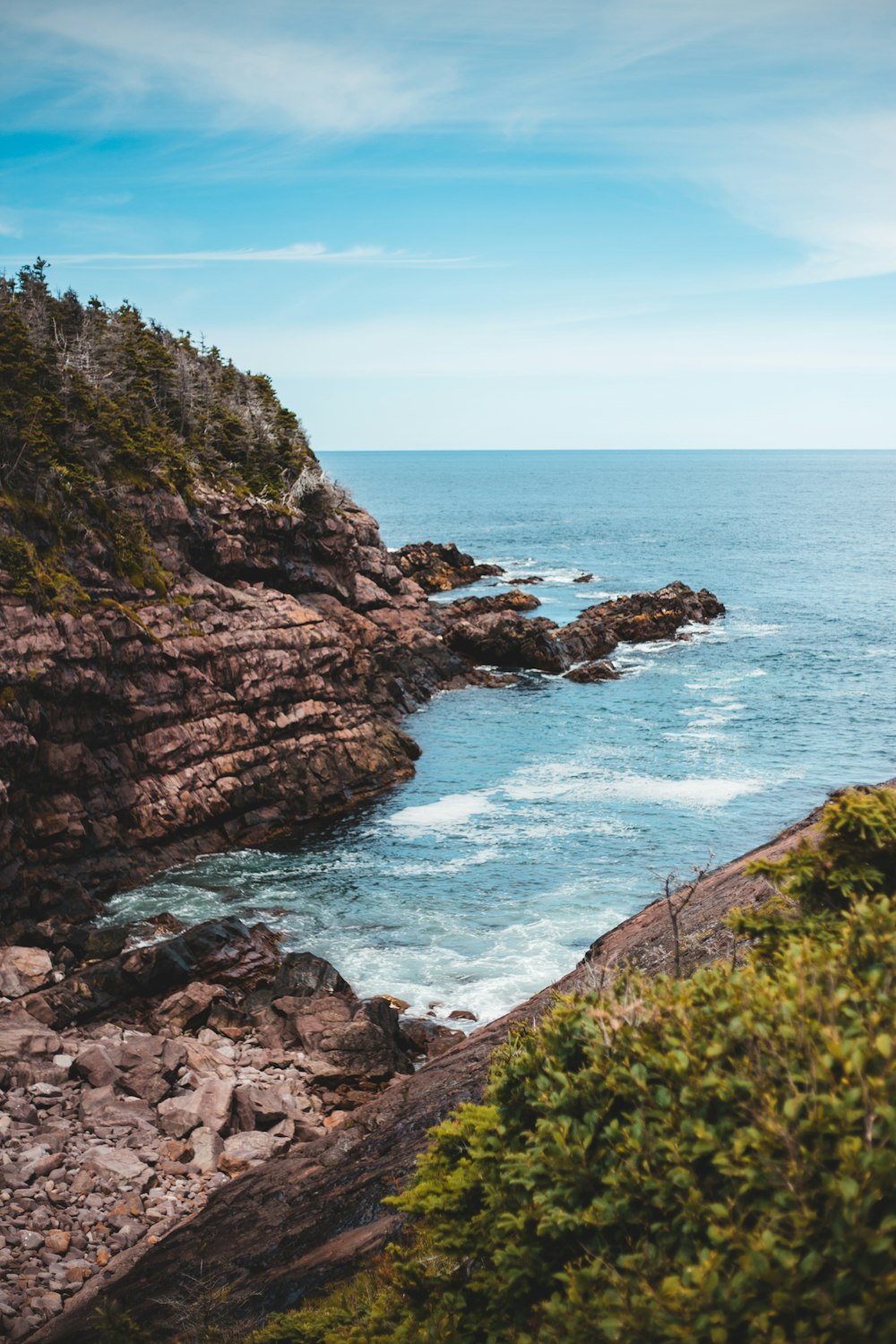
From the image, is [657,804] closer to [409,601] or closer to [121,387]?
[409,601]

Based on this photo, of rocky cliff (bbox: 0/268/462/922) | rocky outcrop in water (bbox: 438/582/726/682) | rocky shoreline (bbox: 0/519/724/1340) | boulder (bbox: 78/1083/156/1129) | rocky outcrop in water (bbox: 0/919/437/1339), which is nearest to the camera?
rocky outcrop in water (bbox: 0/919/437/1339)

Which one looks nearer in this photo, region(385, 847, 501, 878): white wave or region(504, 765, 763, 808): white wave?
region(385, 847, 501, 878): white wave

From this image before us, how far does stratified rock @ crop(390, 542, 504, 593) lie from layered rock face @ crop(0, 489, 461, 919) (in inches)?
1509

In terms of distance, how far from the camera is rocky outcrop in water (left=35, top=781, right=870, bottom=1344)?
1323cm

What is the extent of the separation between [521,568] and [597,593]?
715 inches

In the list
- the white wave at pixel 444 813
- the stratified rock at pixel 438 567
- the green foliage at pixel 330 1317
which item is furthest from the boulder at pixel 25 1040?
the stratified rock at pixel 438 567

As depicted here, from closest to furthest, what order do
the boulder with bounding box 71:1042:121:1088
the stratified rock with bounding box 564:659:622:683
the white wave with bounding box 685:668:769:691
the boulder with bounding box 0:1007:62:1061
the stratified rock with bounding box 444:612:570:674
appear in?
the boulder with bounding box 71:1042:121:1088 < the boulder with bounding box 0:1007:62:1061 < the white wave with bounding box 685:668:769:691 < the stratified rock with bounding box 564:659:622:683 < the stratified rock with bounding box 444:612:570:674

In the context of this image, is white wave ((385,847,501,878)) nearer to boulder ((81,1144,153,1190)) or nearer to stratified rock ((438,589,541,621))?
boulder ((81,1144,153,1190))

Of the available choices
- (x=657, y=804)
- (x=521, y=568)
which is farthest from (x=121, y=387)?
(x=521, y=568)

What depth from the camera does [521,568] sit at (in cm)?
10925

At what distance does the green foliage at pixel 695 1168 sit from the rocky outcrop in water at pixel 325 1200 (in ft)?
6.49

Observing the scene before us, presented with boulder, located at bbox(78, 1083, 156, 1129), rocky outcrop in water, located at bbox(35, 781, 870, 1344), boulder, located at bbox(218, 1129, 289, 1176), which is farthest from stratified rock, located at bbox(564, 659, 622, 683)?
boulder, located at bbox(78, 1083, 156, 1129)

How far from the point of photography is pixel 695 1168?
285 inches

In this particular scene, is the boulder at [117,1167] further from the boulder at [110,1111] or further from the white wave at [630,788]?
the white wave at [630,788]
